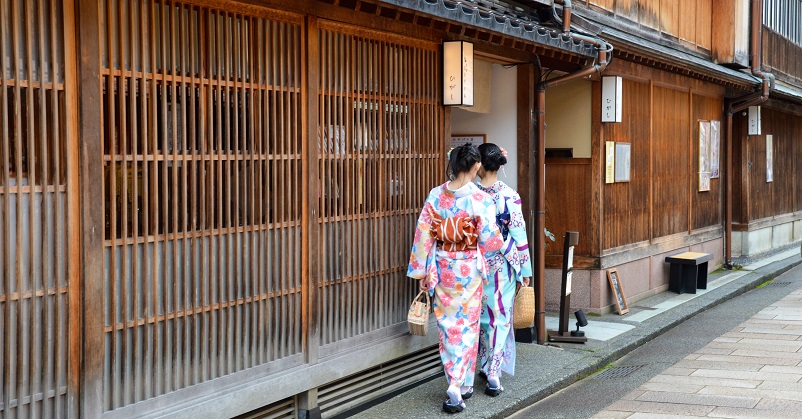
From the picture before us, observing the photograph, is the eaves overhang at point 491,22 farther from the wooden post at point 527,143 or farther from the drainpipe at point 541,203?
the wooden post at point 527,143

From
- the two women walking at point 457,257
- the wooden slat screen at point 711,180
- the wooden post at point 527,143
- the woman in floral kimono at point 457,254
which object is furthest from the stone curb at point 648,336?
the wooden post at point 527,143

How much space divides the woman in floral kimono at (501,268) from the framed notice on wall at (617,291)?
4729 mm

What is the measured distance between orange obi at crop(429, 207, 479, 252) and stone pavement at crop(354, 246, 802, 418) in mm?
1495

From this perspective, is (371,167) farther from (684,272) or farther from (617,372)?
(684,272)

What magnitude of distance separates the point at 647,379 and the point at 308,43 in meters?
5.45

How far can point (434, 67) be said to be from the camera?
30.9ft

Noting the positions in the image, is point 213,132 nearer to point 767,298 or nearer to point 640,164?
point 640,164

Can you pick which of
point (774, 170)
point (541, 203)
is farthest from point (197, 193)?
point (774, 170)

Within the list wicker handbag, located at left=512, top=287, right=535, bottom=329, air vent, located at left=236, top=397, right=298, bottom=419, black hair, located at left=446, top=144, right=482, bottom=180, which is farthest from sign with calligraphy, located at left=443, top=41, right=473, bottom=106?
air vent, located at left=236, top=397, right=298, bottom=419

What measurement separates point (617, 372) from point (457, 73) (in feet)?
13.2

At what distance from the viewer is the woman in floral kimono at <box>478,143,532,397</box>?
9.00 m

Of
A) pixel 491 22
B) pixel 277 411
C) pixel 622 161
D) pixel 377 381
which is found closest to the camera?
pixel 277 411

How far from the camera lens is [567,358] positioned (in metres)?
10.5

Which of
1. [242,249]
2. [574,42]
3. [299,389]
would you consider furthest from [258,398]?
[574,42]
